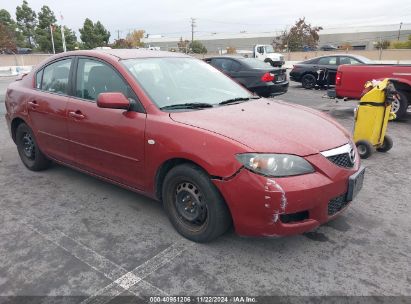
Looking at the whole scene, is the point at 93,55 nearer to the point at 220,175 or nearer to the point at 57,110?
the point at 57,110

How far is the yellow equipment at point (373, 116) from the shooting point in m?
5.57

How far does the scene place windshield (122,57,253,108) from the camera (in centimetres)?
351

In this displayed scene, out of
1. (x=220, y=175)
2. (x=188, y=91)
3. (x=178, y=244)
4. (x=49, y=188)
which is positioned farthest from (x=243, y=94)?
(x=49, y=188)

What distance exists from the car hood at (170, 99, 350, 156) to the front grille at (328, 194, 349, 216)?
1.38ft

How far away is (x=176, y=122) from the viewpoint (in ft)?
10.3

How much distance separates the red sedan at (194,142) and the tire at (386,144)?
2.83m

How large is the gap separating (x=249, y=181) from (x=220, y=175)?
0.24 metres

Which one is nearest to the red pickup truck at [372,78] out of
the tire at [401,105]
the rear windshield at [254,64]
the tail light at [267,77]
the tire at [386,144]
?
the tire at [401,105]

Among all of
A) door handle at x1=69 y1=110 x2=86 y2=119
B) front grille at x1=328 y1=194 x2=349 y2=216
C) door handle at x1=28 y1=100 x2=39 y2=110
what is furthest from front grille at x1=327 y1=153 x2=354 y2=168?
door handle at x1=28 y1=100 x2=39 y2=110

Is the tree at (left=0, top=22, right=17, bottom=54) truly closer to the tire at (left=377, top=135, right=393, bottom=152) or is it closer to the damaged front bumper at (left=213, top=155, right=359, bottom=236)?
the tire at (left=377, top=135, right=393, bottom=152)

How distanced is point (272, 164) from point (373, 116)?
3691mm

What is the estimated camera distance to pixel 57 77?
4.41m

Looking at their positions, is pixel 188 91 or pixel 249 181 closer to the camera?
pixel 249 181

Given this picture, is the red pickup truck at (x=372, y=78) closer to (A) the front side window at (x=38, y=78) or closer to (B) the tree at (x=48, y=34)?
(A) the front side window at (x=38, y=78)
